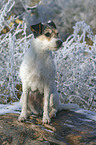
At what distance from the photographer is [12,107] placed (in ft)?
9.98

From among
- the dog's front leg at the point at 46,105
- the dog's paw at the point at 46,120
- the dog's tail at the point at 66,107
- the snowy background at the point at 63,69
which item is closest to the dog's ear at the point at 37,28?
the dog's front leg at the point at 46,105

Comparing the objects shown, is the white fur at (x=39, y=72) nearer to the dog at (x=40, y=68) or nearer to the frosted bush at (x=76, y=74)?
the dog at (x=40, y=68)

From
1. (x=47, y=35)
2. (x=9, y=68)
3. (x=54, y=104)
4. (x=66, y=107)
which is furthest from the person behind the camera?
(x=9, y=68)

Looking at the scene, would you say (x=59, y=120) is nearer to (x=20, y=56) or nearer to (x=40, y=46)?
(x=40, y=46)

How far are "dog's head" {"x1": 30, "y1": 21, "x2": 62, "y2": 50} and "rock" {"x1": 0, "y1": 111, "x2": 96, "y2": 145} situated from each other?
3.52 ft

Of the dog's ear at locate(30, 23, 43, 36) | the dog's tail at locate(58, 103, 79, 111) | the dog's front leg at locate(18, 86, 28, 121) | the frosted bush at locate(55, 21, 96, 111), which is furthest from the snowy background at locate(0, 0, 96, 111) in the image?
the dog's ear at locate(30, 23, 43, 36)

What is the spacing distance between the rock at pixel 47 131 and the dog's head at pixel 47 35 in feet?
3.52

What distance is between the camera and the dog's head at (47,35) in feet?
7.38

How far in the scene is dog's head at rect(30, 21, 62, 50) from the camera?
2.25 m

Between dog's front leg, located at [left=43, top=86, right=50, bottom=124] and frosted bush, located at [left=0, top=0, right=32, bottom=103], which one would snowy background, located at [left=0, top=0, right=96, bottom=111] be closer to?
frosted bush, located at [left=0, top=0, right=32, bottom=103]

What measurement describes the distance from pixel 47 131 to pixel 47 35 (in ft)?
4.07

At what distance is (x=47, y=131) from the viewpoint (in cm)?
230

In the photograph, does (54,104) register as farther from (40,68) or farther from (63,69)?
(63,69)

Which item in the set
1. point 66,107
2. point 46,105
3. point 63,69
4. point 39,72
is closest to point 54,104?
point 46,105
